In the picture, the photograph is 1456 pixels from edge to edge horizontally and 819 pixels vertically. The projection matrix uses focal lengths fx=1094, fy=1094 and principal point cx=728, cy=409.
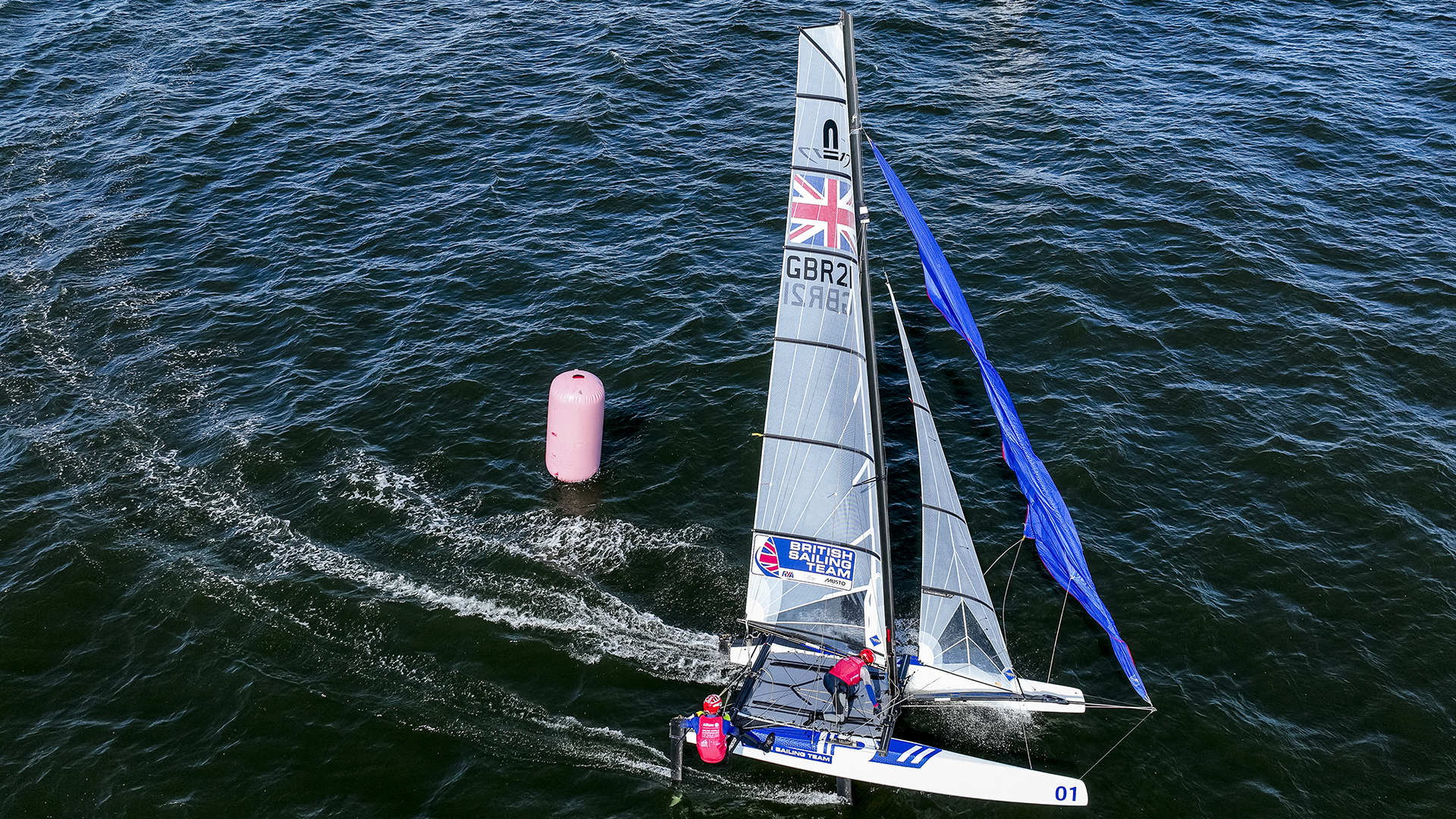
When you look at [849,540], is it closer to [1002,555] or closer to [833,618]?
[833,618]

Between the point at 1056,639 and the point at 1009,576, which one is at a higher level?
the point at 1009,576

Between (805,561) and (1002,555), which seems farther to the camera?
(1002,555)

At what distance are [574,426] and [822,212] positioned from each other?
1098cm

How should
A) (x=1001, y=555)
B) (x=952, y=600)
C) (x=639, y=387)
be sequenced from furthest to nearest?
(x=639, y=387), (x=1001, y=555), (x=952, y=600)

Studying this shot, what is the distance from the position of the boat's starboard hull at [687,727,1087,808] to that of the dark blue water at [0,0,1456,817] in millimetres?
925

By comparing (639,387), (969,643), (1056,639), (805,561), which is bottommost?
(1056,639)

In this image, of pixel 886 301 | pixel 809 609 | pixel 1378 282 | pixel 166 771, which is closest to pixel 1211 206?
pixel 1378 282

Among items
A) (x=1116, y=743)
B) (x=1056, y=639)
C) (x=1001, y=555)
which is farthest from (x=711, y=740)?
(x=1001, y=555)

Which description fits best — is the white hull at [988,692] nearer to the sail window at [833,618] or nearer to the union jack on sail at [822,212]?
the sail window at [833,618]

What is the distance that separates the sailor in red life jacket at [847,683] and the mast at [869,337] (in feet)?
1.64

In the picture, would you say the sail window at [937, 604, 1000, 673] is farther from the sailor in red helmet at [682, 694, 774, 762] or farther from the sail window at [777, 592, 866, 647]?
the sailor in red helmet at [682, 694, 774, 762]

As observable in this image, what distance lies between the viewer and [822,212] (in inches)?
833

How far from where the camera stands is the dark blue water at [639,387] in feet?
76.9

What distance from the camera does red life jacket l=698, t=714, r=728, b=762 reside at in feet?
70.1
